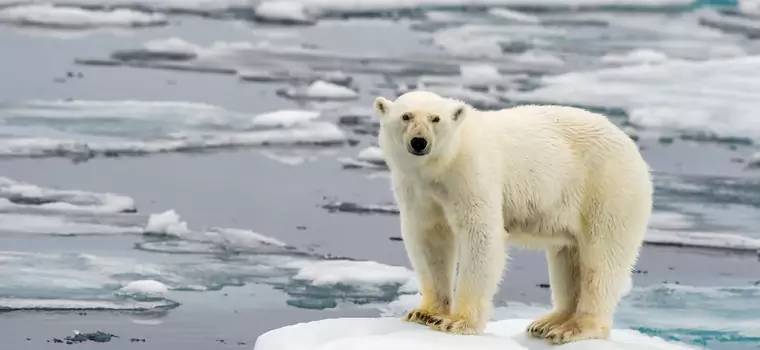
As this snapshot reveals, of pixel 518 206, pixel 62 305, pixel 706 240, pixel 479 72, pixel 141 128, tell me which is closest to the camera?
pixel 518 206

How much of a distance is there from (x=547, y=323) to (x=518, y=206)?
1.50ft

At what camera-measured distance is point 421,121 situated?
308 centimetres

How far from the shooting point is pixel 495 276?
324cm

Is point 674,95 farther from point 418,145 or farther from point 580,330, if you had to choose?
point 418,145

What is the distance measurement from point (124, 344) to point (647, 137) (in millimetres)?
3158

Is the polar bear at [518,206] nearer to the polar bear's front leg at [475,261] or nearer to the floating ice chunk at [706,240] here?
the polar bear's front leg at [475,261]

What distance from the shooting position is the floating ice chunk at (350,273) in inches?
209

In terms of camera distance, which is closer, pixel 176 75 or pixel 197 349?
pixel 197 349

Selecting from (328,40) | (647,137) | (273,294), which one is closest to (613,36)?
(647,137)

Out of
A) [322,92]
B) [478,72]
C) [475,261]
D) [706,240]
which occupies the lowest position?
[706,240]

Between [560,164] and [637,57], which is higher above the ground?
[637,57]

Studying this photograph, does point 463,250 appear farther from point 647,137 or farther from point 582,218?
point 647,137

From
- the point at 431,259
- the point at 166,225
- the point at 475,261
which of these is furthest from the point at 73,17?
the point at 475,261

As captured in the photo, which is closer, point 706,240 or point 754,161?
point 706,240
